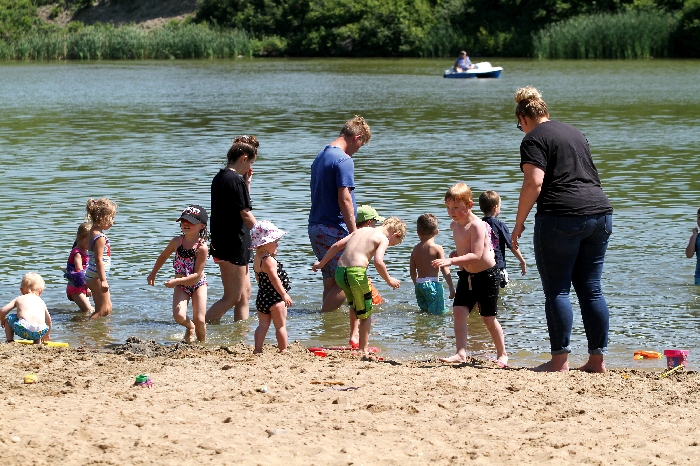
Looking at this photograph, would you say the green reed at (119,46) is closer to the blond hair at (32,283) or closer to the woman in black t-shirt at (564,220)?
the blond hair at (32,283)

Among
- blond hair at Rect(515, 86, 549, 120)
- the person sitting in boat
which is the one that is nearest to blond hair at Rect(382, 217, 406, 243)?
blond hair at Rect(515, 86, 549, 120)

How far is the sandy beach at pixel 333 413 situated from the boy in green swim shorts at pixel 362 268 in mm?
587

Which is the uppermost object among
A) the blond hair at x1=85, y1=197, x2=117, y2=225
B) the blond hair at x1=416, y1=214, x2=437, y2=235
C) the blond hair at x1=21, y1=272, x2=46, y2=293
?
the blond hair at x1=85, y1=197, x2=117, y2=225

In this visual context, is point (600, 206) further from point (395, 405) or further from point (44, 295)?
point (44, 295)

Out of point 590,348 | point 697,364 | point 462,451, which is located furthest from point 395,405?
point 697,364

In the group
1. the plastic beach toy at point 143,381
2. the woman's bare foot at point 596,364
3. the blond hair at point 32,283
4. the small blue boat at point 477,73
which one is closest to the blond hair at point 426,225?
the woman's bare foot at point 596,364

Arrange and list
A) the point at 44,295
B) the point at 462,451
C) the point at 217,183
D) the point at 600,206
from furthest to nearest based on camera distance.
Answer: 1. the point at 44,295
2. the point at 217,183
3. the point at 600,206
4. the point at 462,451

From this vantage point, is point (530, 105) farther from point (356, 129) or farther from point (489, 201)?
point (489, 201)

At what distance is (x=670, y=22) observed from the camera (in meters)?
61.8

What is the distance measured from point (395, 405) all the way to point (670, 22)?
2356 inches

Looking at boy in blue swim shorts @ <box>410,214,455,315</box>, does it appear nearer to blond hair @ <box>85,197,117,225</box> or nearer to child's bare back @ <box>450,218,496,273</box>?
child's bare back @ <box>450,218,496,273</box>

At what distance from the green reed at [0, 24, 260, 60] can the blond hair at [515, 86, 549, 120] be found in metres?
69.7

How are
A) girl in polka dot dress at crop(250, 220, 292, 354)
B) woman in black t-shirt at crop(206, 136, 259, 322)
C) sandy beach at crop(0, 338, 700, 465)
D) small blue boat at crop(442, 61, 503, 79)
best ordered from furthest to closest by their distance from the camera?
small blue boat at crop(442, 61, 503, 79) → woman in black t-shirt at crop(206, 136, 259, 322) → girl in polka dot dress at crop(250, 220, 292, 354) → sandy beach at crop(0, 338, 700, 465)

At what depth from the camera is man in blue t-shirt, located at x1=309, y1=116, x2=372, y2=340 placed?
8.72 meters
